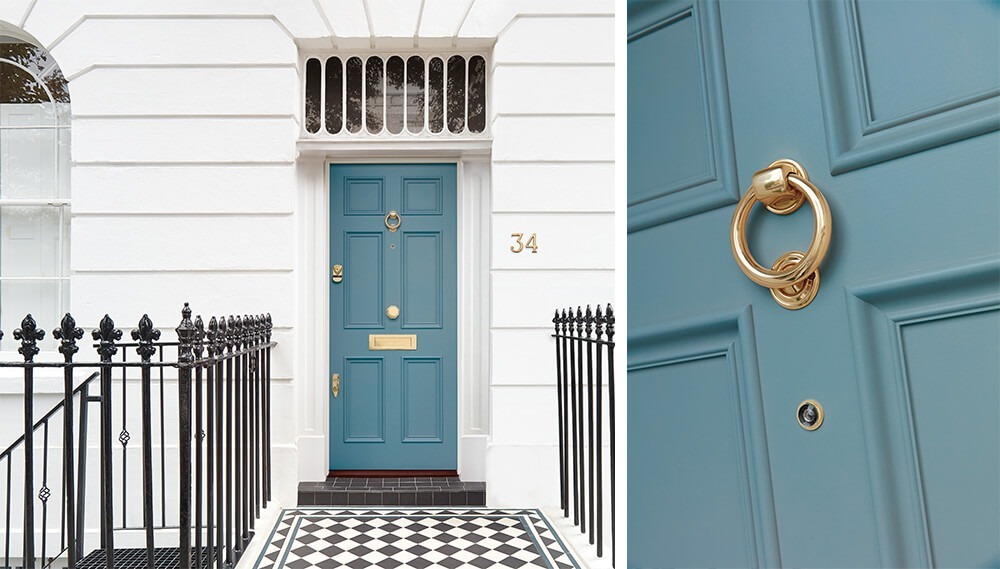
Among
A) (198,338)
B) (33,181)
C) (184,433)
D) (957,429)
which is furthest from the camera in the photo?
(33,181)

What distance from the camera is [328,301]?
5055 mm

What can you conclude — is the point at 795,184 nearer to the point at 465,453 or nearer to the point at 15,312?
the point at 465,453

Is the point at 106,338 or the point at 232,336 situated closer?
the point at 106,338

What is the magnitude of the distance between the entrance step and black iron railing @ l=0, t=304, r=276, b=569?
1.41 feet

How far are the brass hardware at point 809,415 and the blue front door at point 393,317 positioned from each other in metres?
4.52

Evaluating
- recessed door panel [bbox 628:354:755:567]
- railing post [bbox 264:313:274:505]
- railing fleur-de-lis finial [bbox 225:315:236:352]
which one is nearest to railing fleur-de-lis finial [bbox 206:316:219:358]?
railing fleur-de-lis finial [bbox 225:315:236:352]

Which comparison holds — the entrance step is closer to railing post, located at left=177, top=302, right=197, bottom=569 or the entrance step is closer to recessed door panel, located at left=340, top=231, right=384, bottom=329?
recessed door panel, located at left=340, top=231, right=384, bottom=329

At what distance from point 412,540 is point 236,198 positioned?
8.28ft

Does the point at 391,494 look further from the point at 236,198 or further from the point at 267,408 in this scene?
the point at 236,198

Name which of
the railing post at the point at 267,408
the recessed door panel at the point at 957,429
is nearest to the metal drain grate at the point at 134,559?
the railing post at the point at 267,408

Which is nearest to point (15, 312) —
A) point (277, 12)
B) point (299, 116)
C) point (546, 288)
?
point (299, 116)

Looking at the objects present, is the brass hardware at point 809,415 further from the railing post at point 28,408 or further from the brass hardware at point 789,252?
the railing post at point 28,408

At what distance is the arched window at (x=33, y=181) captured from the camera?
493cm


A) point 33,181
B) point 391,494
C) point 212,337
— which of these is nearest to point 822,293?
point 212,337
